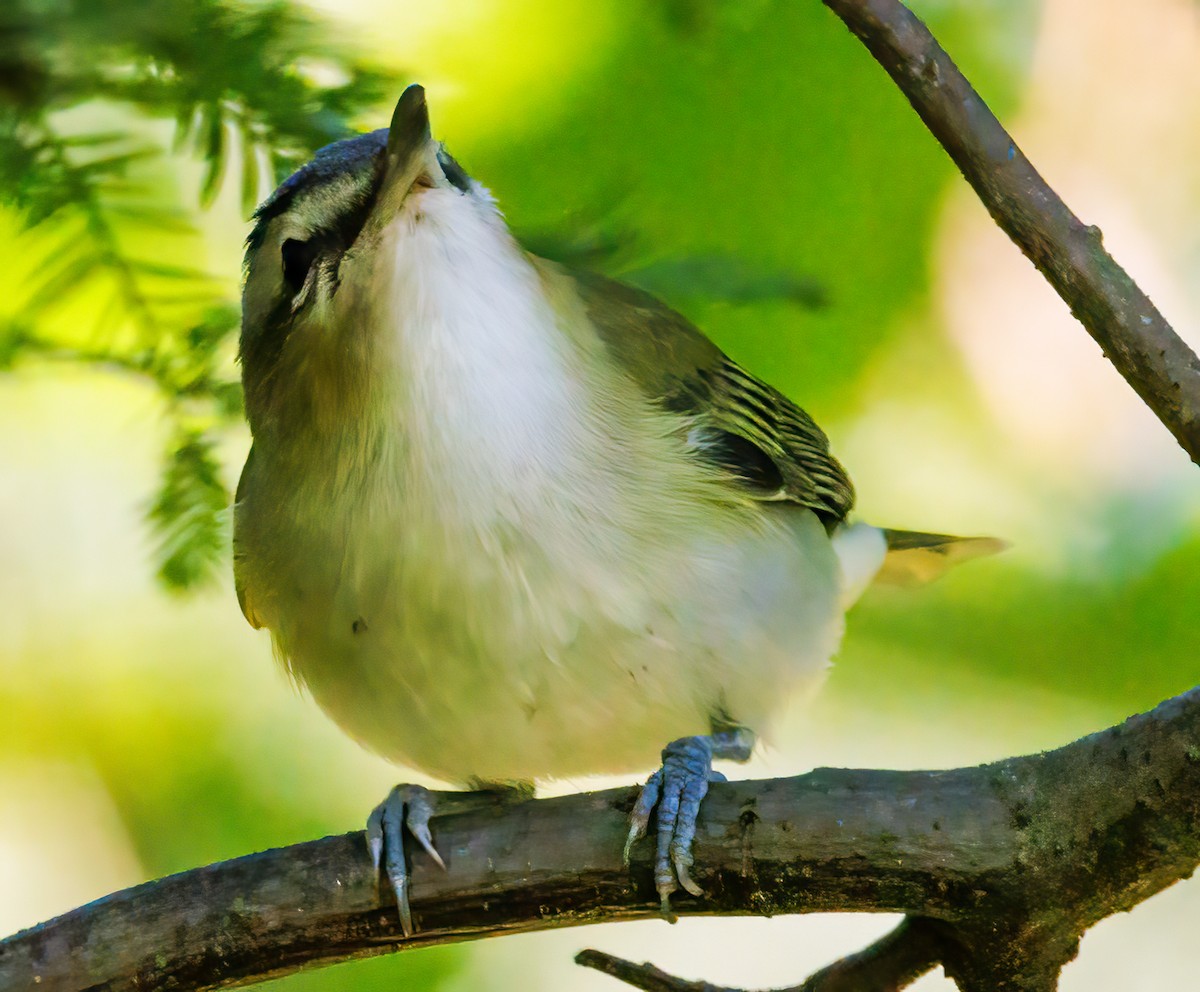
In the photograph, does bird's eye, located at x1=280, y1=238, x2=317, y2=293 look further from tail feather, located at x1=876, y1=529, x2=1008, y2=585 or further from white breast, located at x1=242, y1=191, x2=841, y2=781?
tail feather, located at x1=876, y1=529, x2=1008, y2=585

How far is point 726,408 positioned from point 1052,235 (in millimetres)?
867

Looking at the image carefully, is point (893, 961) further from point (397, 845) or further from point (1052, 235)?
point (1052, 235)

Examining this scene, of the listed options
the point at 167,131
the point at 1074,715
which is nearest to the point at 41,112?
the point at 167,131

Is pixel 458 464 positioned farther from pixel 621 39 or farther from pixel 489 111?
pixel 621 39

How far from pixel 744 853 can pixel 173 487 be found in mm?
→ 754

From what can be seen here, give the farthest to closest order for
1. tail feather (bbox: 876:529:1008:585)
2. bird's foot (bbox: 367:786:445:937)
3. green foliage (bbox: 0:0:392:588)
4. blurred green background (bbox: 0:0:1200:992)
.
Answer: tail feather (bbox: 876:529:1008:585) < blurred green background (bbox: 0:0:1200:992) < bird's foot (bbox: 367:786:445:937) < green foliage (bbox: 0:0:392:588)

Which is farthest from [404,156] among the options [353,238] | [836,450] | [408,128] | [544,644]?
[836,450]

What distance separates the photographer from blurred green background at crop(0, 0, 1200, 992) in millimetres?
1812

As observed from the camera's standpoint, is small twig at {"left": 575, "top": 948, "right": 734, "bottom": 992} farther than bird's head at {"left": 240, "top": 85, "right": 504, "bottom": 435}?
Yes

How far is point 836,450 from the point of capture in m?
2.43

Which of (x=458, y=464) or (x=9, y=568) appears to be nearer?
(x=458, y=464)

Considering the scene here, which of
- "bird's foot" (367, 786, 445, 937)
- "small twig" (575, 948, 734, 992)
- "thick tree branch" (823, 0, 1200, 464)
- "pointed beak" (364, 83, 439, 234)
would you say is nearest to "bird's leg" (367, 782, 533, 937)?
"bird's foot" (367, 786, 445, 937)

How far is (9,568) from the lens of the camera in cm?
257

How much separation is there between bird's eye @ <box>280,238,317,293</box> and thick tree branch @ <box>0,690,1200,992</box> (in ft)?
2.22
